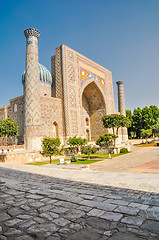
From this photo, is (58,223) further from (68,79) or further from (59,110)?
(68,79)

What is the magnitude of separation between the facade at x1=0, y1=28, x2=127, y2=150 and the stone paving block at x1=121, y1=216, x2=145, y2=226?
48.9 ft

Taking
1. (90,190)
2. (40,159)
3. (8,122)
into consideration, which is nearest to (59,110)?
(8,122)

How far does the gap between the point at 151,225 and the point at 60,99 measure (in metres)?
20.7

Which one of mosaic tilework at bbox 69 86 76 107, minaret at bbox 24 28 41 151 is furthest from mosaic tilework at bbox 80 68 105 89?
minaret at bbox 24 28 41 151

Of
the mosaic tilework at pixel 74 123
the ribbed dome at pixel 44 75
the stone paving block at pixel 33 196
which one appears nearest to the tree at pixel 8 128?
the mosaic tilework at pixel 74 123

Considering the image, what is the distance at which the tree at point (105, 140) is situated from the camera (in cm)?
1822

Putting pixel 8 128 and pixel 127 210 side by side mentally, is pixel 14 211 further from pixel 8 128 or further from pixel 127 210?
pixel 8 128

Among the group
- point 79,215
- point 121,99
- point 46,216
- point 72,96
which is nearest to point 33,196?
point 46,216

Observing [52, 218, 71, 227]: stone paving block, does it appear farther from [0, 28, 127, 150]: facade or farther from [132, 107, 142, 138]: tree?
[132, 107, 142, 138]: tree

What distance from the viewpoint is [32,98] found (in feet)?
55.8

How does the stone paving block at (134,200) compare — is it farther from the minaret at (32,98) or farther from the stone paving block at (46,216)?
the minaret at (32,98)

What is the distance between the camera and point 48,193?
3.46 metres

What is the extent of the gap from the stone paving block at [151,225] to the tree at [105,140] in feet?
52.8

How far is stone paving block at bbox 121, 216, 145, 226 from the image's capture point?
2.09 meters
